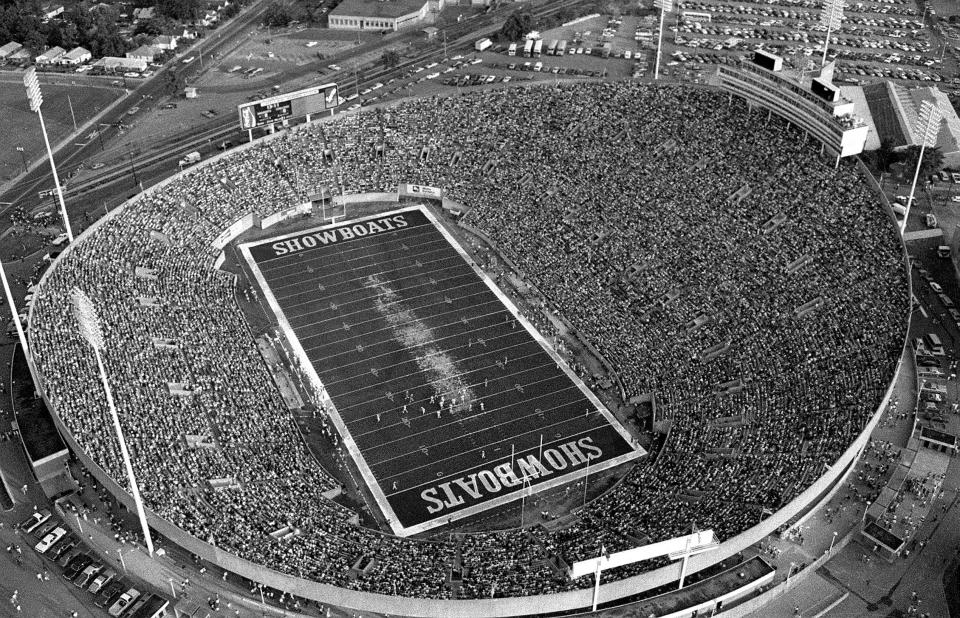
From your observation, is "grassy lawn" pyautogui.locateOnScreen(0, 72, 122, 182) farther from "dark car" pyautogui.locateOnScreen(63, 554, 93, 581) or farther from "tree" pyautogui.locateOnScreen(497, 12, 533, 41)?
"dark car" pyautogui.locateOnScreen(63, 554, 93, 581)

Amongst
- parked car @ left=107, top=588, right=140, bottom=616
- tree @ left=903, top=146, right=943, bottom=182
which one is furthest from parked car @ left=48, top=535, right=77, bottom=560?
tree @ left=903, top=146, right=943, bottom=182

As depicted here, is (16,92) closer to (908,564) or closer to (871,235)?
(871,235)

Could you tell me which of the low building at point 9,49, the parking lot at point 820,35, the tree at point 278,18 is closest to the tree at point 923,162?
the parking lot at point 820,35

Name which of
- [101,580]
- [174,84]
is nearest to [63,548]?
[101,580]

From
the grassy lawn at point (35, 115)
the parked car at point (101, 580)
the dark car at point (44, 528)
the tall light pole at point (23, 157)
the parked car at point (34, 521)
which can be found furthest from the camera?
the grassy lawn at point (35, 115)

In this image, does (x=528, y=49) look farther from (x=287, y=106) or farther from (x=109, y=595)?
(x=109, y=595)

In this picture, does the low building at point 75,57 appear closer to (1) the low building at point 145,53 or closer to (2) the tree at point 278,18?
(1) the low building at point 145,53
